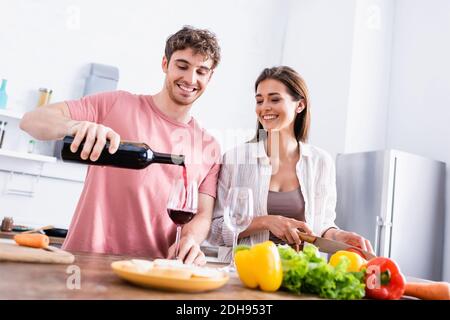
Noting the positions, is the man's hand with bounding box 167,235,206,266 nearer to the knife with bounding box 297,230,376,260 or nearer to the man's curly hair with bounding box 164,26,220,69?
the knife with bounding box 297,230,376,260

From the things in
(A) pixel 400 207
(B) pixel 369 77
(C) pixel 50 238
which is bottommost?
(C) pixel 50 238

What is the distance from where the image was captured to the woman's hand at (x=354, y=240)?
1239mm

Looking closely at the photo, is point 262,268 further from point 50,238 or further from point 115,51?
point 115,51

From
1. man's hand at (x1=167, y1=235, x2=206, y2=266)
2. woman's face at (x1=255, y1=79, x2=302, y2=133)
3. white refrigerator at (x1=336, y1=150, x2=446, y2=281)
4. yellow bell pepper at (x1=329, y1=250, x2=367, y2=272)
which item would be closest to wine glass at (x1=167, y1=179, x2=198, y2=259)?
man's hand at (x1=167, y1=235, x2=206, y2=266)

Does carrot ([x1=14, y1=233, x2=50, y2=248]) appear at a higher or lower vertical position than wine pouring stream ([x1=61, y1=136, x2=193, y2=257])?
lower

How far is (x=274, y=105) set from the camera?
5.71 feet

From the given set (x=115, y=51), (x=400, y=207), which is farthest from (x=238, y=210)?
(x=115, y=51)

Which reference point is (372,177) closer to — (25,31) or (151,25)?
(151,25)

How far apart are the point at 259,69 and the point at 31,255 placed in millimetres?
3446

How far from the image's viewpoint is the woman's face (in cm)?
174

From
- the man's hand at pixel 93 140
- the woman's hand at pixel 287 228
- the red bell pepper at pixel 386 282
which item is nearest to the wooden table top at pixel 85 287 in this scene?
the red bell pepper at pixel 386 282

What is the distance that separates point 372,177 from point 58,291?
2624 mm

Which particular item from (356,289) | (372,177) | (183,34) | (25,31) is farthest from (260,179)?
(25,31)

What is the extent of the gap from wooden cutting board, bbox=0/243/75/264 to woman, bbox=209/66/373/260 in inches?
31.1
